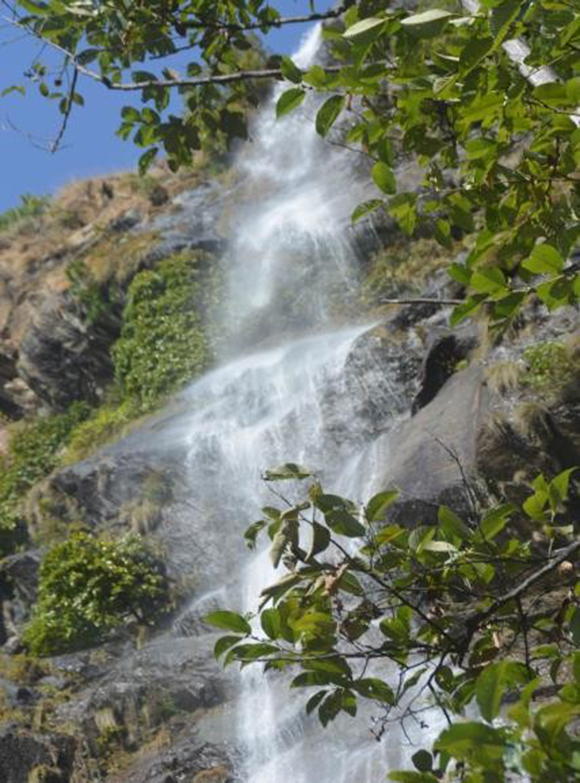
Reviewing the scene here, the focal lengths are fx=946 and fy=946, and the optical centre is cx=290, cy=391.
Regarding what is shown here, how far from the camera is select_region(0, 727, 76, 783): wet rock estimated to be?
8.59 meters

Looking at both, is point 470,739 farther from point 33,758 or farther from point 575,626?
point 33,758

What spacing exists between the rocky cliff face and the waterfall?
0.50 feet

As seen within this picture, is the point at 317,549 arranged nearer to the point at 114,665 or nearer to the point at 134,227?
the point at 114,665

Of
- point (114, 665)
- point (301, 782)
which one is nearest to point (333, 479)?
point (114, 665)

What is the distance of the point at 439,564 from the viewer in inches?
83.4

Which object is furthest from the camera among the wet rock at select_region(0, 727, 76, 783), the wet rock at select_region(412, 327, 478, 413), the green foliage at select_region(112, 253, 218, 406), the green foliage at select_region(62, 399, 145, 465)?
the green foliage at select_region(62, 399, 145, 465)

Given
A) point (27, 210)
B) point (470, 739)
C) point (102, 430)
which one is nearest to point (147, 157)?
point (470, 739)

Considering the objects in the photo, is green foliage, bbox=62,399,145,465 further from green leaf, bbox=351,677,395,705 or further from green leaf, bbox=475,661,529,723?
green leaf, bbox=475,661,529,723

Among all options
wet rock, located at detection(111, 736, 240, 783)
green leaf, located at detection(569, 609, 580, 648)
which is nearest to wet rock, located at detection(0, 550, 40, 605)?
wet rock, located at detection(111, 736, 240, 783)

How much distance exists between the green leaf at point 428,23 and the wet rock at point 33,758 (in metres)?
8.32

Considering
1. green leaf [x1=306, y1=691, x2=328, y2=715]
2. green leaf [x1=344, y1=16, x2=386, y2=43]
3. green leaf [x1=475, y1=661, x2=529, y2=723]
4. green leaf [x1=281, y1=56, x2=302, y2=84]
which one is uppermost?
green leaf [x1=281, y1=56, x2=302, y2=84]

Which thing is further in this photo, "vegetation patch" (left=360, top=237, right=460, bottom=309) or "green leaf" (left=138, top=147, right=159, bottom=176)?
"vegetation patch" (left=360, top=237, right=460, bottom=309)

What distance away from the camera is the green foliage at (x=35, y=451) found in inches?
782

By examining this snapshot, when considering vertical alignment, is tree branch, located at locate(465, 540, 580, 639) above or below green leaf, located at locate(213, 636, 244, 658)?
below
